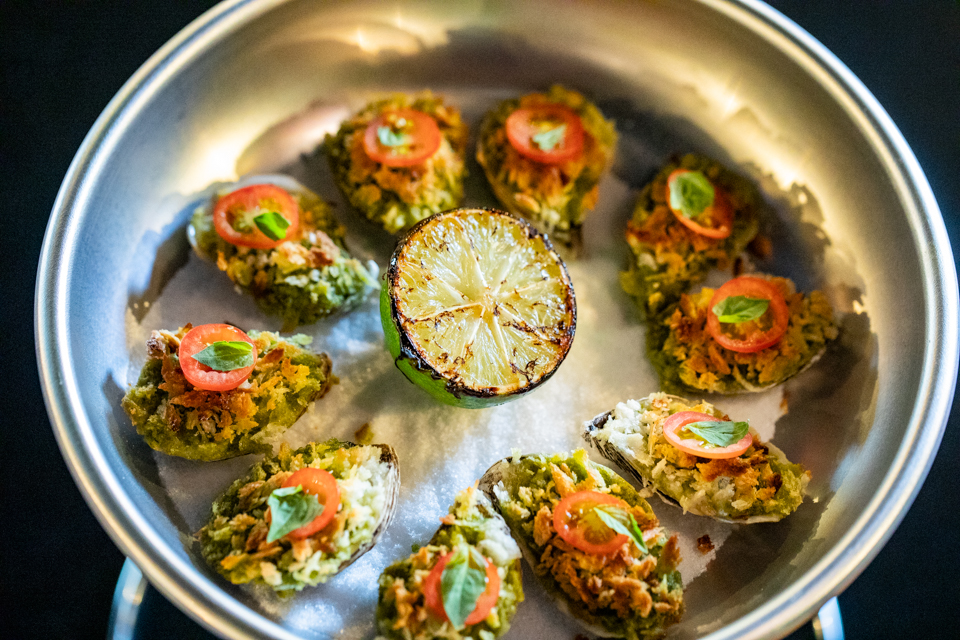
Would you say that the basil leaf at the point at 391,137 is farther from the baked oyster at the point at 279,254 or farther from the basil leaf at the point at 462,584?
the basil leaf at the point at 462,584

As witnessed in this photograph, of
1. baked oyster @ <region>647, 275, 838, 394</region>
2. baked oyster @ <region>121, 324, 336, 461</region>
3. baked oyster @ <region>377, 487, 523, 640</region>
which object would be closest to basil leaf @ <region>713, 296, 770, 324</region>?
baked oyster @ <region>647, 275, 838, 394</region>

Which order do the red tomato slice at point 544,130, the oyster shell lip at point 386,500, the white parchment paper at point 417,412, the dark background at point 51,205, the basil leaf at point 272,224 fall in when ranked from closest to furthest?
the oyster shell lip at point 386,500 < the white parchment paper at point 417,412 < the basil leaf at point 272,224 < the dark background at point 51,205 < the red tomato slice at point 544,130

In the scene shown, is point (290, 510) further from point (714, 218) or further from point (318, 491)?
point (714, 218)

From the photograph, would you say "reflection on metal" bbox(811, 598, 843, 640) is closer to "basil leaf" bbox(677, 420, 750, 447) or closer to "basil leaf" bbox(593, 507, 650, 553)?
"basil leaf" bbox(677, 420, 750, 447)

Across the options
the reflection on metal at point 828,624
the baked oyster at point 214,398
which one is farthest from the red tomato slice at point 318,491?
the reflection on metal at point 828,624

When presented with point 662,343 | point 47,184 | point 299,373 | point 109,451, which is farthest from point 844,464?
point 47,184
